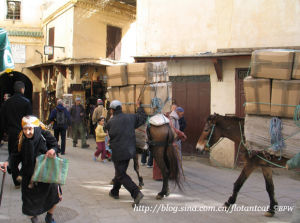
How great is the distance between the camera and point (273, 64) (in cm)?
455

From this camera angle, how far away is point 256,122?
15.7 ft

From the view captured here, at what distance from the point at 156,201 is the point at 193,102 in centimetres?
471

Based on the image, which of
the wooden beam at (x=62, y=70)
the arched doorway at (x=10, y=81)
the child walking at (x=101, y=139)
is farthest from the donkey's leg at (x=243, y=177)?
the arched doorway at (x=10, y=81)

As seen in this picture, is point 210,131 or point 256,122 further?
point 210,131

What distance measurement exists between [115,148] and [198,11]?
611 centimetres

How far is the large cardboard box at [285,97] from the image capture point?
4418 mm

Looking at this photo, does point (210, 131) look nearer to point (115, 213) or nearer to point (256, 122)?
point (256, 122)

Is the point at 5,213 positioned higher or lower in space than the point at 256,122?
lower

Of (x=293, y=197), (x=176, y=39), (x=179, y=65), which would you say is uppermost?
(x=176, y=39)

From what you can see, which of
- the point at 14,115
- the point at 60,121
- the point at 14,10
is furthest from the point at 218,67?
the point at 14,10

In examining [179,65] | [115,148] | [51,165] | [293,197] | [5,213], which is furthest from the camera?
[179,65]

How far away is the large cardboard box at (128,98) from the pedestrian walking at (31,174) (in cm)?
231

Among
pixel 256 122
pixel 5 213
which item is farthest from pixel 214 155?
pixel 5 213

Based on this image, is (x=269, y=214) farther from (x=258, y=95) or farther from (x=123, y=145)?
(x=123, y=145)
